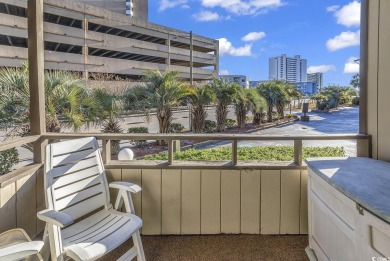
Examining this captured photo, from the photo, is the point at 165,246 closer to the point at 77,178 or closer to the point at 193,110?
the point at 77,178

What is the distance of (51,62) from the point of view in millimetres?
21625

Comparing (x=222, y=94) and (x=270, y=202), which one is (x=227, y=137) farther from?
(x=222, y=94)

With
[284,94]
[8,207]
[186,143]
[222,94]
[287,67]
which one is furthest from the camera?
[284,94]

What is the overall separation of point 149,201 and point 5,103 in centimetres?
360

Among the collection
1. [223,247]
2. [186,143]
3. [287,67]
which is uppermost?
[287,67]

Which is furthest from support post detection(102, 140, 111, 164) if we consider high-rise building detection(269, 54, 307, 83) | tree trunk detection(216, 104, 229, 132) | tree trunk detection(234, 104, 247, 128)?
tree trunk detection(234, 104, 247, 128)

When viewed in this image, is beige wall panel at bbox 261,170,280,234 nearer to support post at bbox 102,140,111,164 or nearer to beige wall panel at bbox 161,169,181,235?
beige wall panel at bbox 161,169,181,235

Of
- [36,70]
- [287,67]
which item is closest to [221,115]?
[287,67]

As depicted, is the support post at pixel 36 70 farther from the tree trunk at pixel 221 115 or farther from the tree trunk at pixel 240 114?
the tree trunk at pixel 240 114

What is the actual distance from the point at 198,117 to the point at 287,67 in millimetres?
3635

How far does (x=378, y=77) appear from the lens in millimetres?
2016

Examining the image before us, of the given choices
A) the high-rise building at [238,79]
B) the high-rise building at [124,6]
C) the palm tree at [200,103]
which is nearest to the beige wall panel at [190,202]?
the palm tree at [200,103]

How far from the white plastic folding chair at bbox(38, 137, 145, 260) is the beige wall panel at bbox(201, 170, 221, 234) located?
2.00 ft

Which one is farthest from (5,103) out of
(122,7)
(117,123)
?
(122,7)
